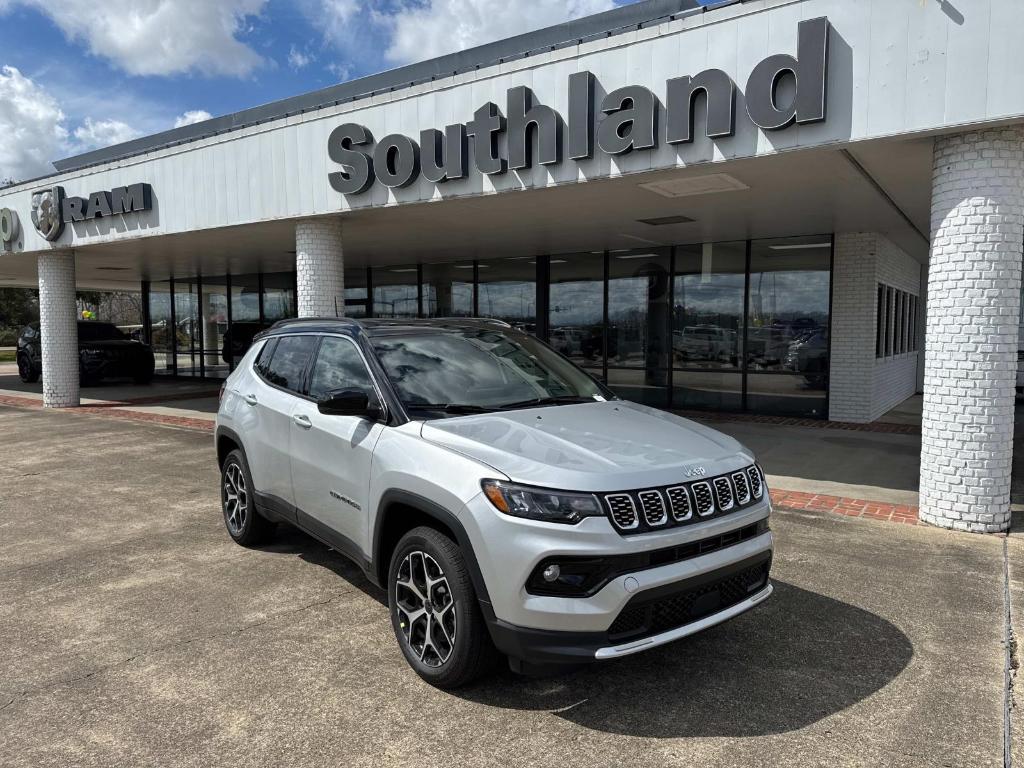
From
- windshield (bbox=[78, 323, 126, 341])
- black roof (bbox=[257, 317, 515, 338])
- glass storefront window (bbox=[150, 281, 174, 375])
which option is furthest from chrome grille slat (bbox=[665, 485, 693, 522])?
glass storefront window (bbox=[150, 281, 174, 375])

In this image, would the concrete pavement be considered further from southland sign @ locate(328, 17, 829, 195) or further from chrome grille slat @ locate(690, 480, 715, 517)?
southland sign @ locate(328, 17, 829, 195)

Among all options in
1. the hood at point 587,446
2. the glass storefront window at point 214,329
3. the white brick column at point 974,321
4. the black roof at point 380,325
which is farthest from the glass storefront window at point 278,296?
the hood at point 587,446

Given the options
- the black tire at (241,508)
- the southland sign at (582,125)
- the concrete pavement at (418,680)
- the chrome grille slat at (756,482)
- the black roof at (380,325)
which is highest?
the southland sign at (582,125)

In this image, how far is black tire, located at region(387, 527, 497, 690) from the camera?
309 cm

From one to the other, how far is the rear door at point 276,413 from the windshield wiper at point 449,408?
4.15 feet

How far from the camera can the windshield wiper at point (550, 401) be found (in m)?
3.97

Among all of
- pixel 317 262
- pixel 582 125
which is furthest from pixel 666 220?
pixel 317 262

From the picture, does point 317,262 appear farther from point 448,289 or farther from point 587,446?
point 587,446

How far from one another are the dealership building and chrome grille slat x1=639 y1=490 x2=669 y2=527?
14.3 feet

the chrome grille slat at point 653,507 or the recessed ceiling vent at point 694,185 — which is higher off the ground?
the recessed ceiling vent at point 694,185

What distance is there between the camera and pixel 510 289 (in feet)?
54.5

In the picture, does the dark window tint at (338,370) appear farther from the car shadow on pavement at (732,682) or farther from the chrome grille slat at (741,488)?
the chrome grille slat at (741,488)

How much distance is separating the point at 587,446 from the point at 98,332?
2117 centimetres

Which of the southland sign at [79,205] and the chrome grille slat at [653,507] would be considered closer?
the chrome grille slat at [653,507]
